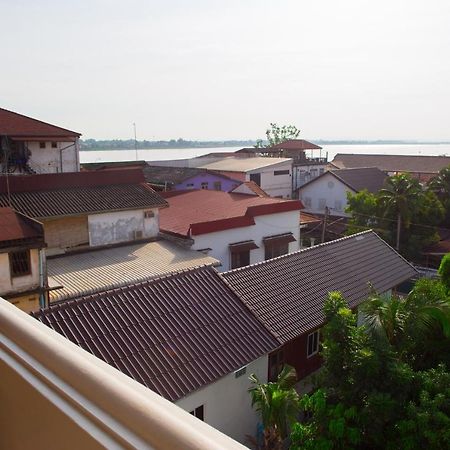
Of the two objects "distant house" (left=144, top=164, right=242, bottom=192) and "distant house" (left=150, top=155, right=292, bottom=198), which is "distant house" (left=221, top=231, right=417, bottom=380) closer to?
"distant house" (left=144, top=164, right=242, bottom=192)

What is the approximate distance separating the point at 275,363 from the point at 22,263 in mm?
6522

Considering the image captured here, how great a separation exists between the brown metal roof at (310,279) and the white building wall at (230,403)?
1276mm

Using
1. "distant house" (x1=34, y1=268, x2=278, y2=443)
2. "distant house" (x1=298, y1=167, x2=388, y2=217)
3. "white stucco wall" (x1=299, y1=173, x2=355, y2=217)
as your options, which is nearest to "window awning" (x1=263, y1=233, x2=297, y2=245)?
"distant house" (x1=34, y1=268, x2=278, y2=443)

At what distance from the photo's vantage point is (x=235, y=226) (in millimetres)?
17844

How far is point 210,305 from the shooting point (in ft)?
33.7

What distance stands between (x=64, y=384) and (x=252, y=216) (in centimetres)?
1735

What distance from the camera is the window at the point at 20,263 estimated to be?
36.8 ft

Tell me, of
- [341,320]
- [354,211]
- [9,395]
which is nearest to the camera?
[9,395]

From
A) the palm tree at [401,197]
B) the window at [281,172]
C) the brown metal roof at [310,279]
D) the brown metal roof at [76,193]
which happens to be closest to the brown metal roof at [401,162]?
the window at [281,172]

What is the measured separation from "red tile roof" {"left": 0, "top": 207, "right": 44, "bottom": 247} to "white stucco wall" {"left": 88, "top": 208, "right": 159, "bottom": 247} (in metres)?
4.06

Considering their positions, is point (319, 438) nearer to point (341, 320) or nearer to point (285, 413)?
point (285, 413)

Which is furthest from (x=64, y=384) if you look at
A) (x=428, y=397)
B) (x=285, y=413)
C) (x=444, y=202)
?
(x=444, y=202)

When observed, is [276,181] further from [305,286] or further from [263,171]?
[305,286]

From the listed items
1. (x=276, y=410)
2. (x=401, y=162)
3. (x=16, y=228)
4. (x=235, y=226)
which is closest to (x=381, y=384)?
(x=276, y=410)
